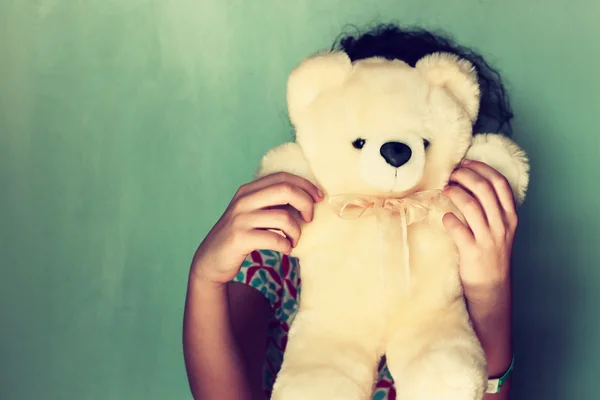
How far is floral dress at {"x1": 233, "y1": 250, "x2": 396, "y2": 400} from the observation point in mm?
863

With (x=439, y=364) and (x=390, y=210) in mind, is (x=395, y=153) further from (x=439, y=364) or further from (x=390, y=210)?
(x=439, y=364)

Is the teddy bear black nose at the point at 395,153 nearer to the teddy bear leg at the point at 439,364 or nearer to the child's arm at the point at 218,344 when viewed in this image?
the teddy bear leg at the point at 439,364

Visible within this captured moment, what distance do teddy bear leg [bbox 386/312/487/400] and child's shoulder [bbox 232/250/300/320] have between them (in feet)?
Answer: 1.08

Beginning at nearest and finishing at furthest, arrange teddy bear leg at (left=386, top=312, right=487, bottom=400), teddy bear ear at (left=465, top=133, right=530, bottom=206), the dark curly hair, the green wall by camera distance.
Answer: teddy bear leg at (left=386, top=312, right=487, bottom=400)
teddy bear ear at (left=465, top=133, right=530, bottom=206)
the dark curly hair
the green wall

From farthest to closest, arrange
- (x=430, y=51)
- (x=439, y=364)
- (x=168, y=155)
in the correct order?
1. (x=168, y=155)
2. (x=430, y=51)
3. (x=439, y=364)

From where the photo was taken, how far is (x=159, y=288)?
1008 millimetres

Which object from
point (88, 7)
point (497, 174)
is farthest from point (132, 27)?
point (497, 174)

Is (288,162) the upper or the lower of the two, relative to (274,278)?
upper

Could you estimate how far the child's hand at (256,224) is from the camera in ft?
1.90

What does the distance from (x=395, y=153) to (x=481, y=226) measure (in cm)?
15

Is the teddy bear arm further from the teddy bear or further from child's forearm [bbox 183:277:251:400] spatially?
child's forearm [bbox 183:277:251:400]

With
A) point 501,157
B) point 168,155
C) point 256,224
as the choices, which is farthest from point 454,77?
point 168,155

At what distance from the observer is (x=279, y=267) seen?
89 cm

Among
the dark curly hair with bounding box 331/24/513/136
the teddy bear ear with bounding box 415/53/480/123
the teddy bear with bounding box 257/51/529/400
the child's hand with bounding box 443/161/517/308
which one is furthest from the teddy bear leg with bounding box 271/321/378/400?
the dark curly hair with bounding box 331/24/513/136
